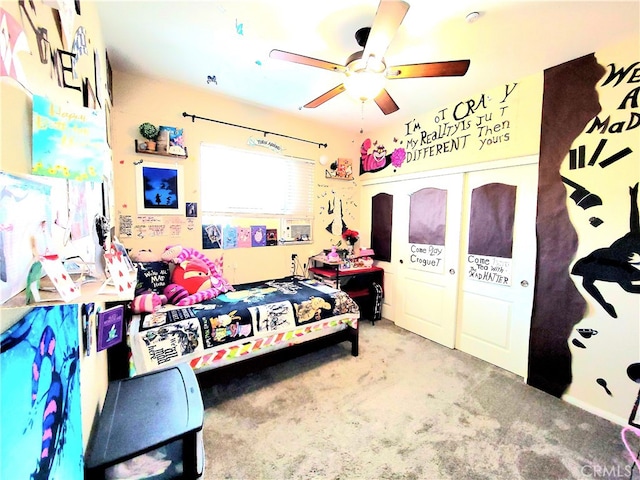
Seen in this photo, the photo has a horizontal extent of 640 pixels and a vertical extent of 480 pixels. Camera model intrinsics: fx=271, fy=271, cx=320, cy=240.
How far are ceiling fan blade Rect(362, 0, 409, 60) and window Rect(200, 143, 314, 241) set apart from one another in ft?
6.32

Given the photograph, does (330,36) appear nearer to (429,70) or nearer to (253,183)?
(429,70)

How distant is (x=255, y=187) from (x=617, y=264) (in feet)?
10.7

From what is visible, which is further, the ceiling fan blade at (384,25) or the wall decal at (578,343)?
the wall decal at (578,343)

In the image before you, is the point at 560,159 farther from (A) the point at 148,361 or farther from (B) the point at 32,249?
(A) the point at 148,361

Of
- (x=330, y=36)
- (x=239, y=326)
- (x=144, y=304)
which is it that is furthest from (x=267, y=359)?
(x=330, y=36)

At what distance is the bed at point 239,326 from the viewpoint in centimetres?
181

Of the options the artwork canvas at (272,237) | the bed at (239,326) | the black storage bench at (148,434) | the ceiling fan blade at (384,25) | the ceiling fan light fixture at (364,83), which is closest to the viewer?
the black storage bench at (148,434)

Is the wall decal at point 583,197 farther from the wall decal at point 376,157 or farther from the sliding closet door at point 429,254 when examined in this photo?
the wall decal at point 376,157

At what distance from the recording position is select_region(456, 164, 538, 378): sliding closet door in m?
2.44

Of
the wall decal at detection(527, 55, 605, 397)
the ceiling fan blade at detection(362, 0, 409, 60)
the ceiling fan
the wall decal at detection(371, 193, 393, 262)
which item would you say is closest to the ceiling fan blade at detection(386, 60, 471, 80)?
the ceiling fan

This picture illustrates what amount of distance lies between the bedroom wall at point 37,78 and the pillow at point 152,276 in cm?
117

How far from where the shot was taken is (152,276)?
2.40 meters

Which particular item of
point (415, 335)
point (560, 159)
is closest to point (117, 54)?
point (560, 159)

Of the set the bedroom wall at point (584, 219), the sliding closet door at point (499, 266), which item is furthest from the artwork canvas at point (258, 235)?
the bedroom wall at point (584, 219)
